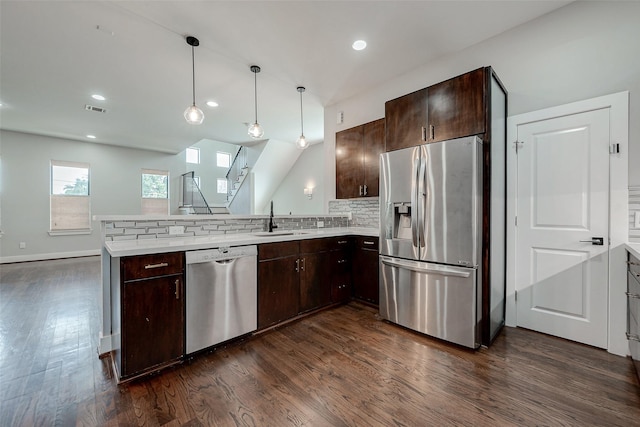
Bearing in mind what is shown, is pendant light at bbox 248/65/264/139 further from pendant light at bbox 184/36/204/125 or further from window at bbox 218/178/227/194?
window at bbox 218/178/227/194

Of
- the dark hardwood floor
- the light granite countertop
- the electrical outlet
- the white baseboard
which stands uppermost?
the electrical outlet

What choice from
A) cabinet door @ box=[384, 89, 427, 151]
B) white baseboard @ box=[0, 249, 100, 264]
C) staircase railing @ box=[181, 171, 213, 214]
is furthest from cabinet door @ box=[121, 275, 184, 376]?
white baseboard @ box=[0, 249, 100, 264]

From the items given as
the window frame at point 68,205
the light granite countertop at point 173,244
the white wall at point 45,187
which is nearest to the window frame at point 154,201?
the white wall at point 45,187

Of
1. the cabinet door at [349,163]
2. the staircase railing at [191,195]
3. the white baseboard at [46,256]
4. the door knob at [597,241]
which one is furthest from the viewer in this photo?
the staircase railing at [191,195]

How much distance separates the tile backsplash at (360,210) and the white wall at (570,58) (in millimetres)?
2015

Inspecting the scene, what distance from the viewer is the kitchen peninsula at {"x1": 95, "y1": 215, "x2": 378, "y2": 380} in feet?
6.21

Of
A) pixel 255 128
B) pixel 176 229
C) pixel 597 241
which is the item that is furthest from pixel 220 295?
pixel 597 241

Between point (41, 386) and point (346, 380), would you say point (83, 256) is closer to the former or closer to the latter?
point (41, 386)

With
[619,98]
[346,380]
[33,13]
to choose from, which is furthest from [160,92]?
[619,98]

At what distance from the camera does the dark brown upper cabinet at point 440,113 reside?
2346mm

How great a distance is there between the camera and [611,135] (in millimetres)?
2215

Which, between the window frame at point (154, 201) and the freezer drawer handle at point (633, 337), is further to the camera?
the window frame at point (154, 201)

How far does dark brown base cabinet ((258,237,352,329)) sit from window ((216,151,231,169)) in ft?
29.7

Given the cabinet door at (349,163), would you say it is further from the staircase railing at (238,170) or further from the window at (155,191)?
the window at (155,191)
